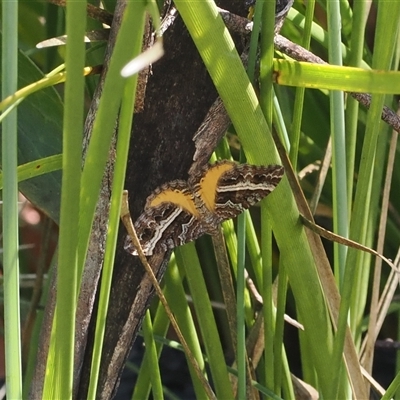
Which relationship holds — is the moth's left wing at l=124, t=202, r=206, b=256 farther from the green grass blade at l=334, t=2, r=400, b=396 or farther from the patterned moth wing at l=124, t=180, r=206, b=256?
the green grass blade at l=334, t=2, r=400, b=396

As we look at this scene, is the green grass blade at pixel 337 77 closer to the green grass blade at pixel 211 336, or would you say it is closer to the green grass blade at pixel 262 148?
the green grass blade at pixel 262 148

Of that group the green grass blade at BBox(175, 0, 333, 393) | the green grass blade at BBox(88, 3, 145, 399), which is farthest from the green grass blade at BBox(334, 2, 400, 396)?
the green grass blade at BBox(88, 3, 145, 399)

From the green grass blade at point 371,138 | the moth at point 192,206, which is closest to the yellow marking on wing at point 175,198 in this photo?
the moth at point 192,206

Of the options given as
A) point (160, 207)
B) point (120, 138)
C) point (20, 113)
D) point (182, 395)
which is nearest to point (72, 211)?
point (120, 138)

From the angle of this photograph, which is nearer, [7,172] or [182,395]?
[7,172]

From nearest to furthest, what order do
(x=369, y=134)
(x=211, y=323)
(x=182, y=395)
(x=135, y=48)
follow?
1. (x=135, y=48)
2. (x=369, y=134)
3. (x=211, y=323)
4. (x=182, y=395)

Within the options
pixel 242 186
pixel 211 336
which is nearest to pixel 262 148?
pixel 242 186

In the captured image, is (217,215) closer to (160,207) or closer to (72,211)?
(160,207)
